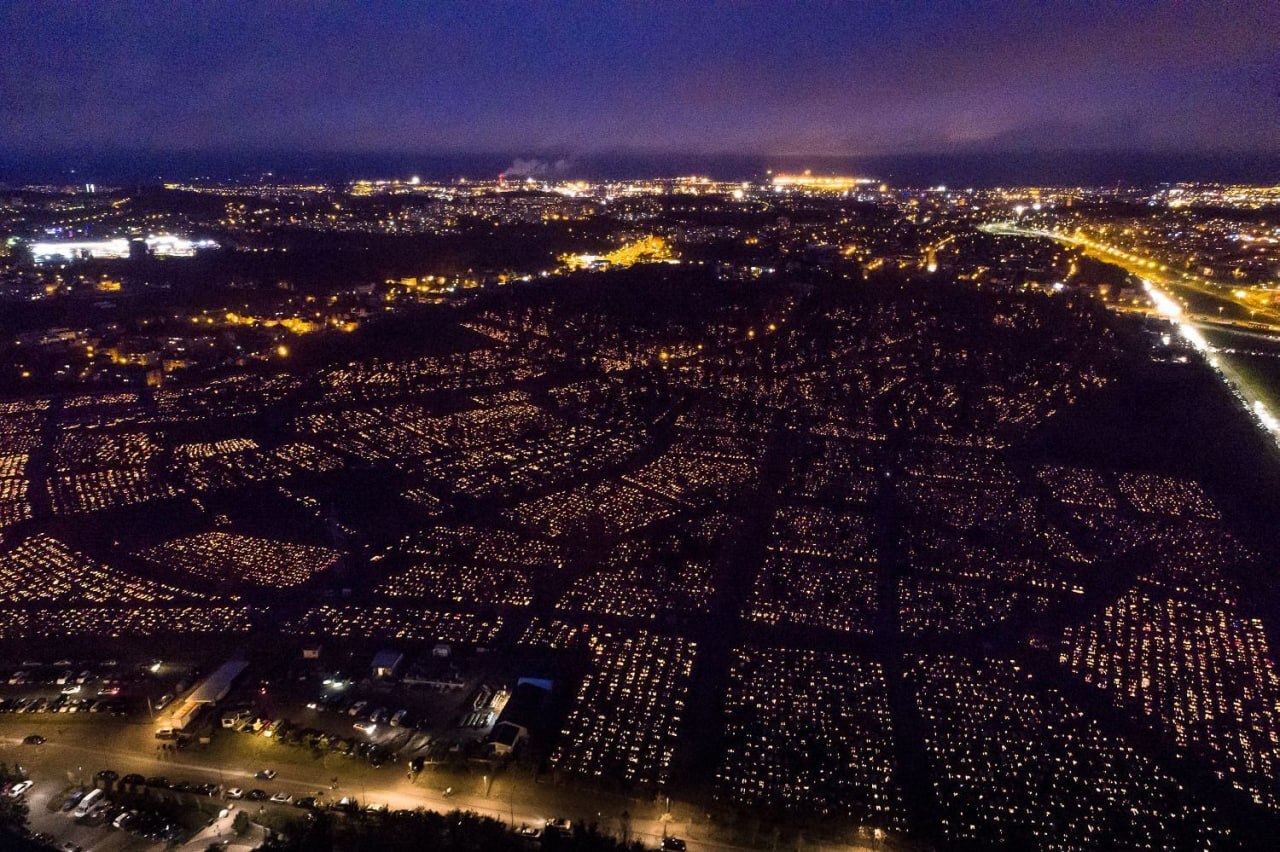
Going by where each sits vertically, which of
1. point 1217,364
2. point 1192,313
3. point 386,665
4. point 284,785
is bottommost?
point 284,785

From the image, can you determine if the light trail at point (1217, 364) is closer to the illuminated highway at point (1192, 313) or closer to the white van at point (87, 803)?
the illuminated highway at point (1192, 313)

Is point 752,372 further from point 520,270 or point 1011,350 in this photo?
point 520,270

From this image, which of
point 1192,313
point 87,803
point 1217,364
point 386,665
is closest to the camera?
point 87,803

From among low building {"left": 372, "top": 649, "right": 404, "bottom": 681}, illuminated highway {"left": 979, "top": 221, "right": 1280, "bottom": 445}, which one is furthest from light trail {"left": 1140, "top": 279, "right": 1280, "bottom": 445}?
low building {"left": 372, "top": 649, "right": 404, "bottom": 681}

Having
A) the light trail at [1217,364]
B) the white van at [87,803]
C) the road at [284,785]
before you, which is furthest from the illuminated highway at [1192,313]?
the white van at [87,803]

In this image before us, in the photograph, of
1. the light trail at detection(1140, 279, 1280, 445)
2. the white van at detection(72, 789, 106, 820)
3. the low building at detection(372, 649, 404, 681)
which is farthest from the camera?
the light trail at detection(1140, 279, 1280, 445)

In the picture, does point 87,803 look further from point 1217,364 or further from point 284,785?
point 1217,364

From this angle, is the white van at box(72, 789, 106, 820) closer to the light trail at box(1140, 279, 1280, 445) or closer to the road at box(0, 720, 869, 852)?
the road at box(0, 720, 869, 852)

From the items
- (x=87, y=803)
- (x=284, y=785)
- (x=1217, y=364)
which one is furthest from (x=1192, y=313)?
(x=87, y=803)

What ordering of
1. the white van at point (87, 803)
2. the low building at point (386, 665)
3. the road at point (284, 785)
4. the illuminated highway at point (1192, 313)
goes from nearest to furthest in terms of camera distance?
the road at point (284, 785)
the white van at point (87, 803)
the low building at point (386, 665)
the illuminated highway at point (1192, 313)
